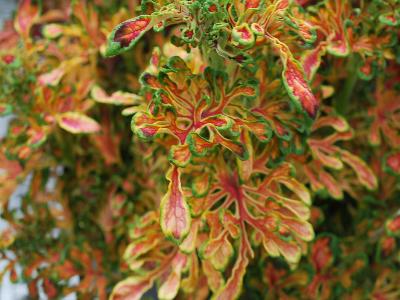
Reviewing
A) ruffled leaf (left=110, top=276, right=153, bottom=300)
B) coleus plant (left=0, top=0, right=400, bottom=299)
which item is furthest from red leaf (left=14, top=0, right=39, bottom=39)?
ruffled leaf (left=110, top=276, right=153, bottom=300)

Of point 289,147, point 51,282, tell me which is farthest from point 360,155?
point 51,282

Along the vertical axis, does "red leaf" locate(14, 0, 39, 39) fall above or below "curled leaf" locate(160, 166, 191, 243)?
below

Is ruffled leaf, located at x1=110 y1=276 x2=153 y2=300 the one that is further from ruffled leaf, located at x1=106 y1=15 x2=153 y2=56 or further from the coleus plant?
ruffled leaf, located at x1=106 y1=15 x2=153 y2=56

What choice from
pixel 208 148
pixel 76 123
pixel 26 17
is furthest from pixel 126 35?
pixel 26 17

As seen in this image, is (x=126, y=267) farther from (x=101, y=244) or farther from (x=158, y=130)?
(x=158, y=130)

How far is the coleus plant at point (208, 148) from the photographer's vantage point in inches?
24.4

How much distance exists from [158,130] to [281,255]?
21cm


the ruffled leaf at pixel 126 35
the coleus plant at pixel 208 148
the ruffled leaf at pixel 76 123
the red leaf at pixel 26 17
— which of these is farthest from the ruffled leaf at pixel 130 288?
the red leaf at pixel 26 17

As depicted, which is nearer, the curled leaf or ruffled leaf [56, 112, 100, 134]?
the curled leaf

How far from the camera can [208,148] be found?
2.04ft

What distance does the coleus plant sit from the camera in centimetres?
62

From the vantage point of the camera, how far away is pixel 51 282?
0.95 meters

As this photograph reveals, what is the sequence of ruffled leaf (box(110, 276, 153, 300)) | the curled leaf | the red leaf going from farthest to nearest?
the red leaf, ruffled leaf (box(110, 276, 153, 300)), the curled leaf

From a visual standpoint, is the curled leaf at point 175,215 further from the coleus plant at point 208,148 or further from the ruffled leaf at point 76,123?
the ruffled leaf at point 76,123
